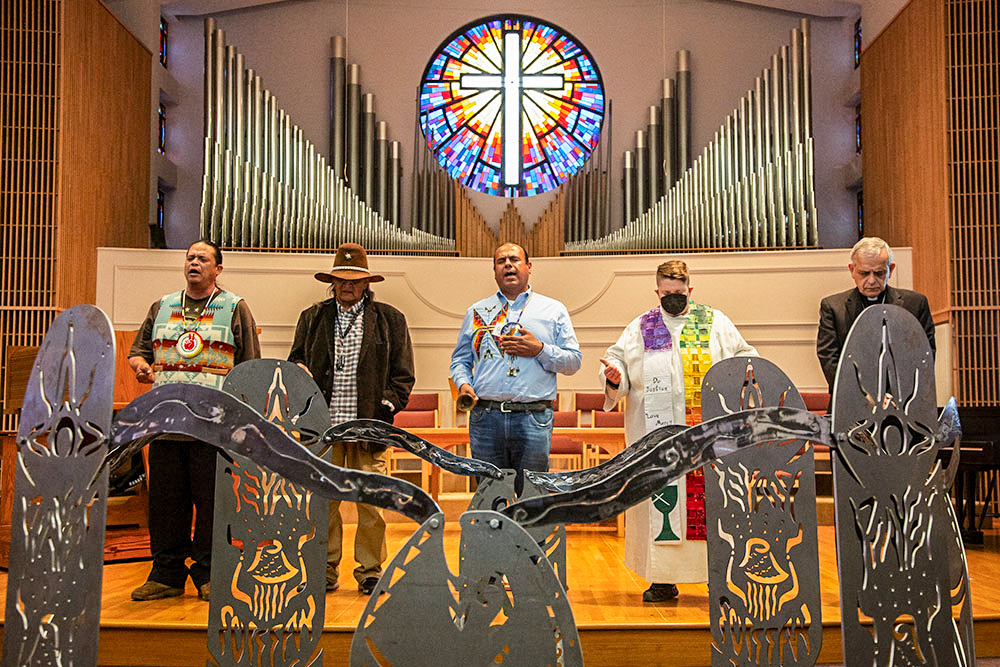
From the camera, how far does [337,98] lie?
8211 millimetres

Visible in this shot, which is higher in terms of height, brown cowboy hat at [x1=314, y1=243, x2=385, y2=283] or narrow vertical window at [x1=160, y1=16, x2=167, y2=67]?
narrow vertical window at [x1=160, y1=16, x2=167, y2=67]

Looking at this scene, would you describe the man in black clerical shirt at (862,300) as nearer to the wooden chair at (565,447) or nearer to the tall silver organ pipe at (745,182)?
the wooden chair at (565,447)

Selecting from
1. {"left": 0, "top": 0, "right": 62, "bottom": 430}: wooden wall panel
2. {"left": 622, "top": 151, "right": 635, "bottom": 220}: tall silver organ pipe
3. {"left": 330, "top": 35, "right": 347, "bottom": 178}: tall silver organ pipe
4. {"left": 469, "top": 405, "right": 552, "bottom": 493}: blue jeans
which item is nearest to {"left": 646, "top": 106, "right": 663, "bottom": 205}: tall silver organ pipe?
{"left": 622, "top": 151, "right": 635, "bottom": 220}: tall silver organ pipe

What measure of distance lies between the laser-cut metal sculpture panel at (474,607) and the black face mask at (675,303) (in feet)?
7.21

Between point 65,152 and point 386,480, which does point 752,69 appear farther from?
point 386,480

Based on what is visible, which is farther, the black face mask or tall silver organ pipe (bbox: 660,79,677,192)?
tall silver organ pipe (bbox: 660,79,677,192)

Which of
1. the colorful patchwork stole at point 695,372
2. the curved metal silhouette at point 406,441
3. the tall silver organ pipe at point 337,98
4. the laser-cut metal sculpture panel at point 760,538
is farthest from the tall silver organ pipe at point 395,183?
the laser-cut metal sculpture panel at point 760,538

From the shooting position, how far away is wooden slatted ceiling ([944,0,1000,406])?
6188 millimetres

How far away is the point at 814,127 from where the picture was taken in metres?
8.27

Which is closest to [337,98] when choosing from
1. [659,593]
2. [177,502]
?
[177,502]

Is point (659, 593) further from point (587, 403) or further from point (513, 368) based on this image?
point (587, 403)

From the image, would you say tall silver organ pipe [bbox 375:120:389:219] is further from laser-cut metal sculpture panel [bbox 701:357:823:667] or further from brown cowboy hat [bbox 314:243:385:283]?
laser-cut metal sculpture panel [bbox 701:357:823:667]

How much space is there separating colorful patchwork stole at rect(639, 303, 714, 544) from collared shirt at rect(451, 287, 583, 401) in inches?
12.1

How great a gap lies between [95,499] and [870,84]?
23.8 feet
